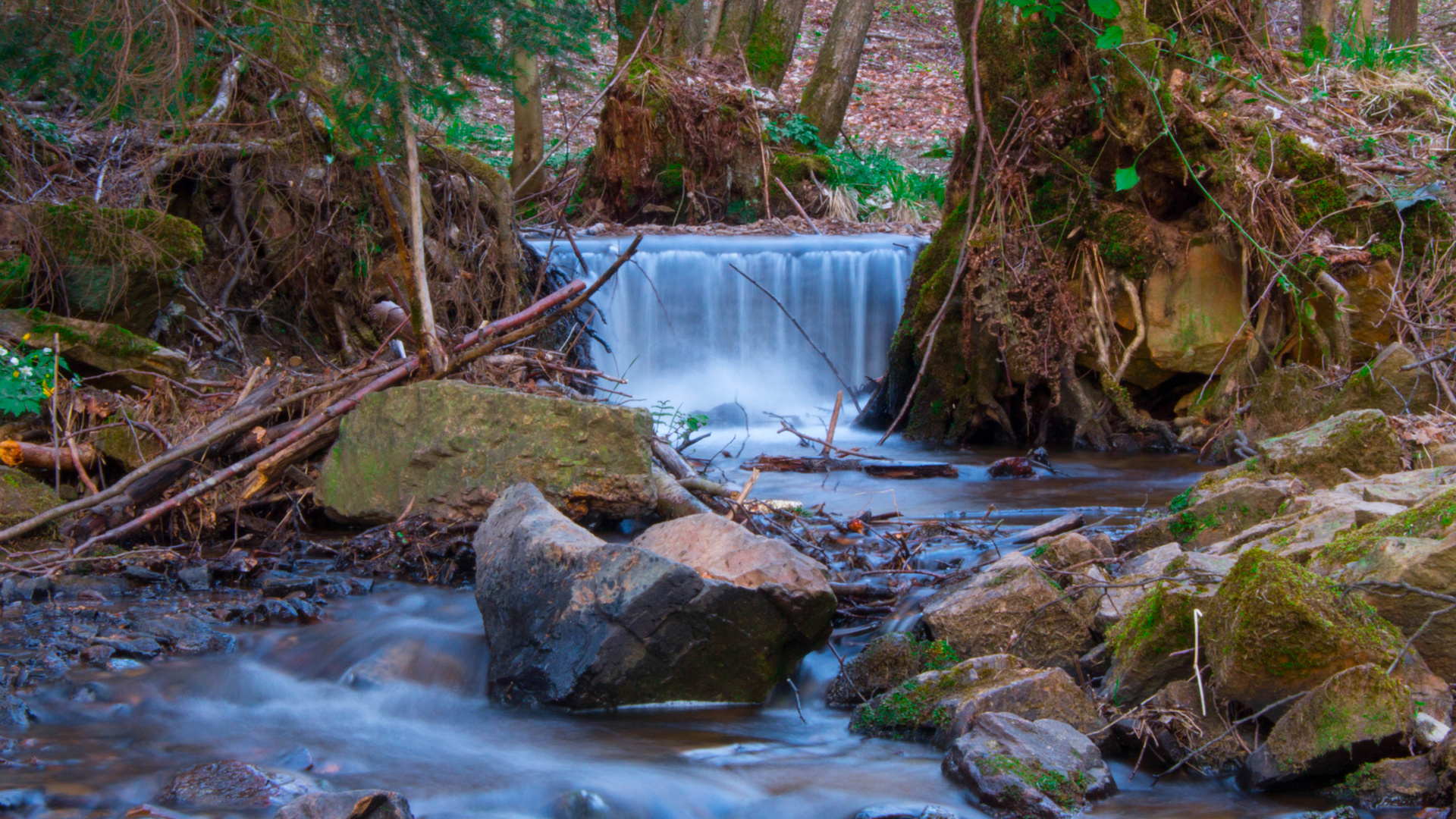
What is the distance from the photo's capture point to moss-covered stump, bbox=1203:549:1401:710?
2732mm

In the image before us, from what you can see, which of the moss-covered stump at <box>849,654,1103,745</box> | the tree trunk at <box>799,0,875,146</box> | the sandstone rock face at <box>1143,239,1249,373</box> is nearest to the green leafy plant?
the moss-covered stump at <box>849,654,1103,745</box>

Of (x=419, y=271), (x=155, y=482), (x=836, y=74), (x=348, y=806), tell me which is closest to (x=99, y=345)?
(x=155, y=482)

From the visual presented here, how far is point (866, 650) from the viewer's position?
11.9ft

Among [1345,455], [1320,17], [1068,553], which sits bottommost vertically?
[1068,553]

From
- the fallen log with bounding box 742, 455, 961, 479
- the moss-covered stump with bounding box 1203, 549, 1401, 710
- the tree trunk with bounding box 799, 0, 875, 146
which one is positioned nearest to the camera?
the moss-covered stump with bounding box 1203, 549, 1401, 710

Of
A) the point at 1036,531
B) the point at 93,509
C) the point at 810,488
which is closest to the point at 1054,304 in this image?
the point at 810,488

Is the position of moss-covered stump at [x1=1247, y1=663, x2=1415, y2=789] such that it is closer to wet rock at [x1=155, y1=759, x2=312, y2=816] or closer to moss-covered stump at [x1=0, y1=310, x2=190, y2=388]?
wet rock at [x1=155, y1=759, x2=312, y2=816]

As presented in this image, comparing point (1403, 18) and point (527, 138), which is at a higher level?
point (1403, 18)

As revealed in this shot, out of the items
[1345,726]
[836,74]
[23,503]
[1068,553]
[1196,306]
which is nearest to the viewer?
[1345,726]

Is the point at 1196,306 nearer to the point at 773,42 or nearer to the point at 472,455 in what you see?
the point at 472,455

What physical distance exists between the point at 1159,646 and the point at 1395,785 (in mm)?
675

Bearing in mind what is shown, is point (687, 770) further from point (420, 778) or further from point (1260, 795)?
point (1260, 795)

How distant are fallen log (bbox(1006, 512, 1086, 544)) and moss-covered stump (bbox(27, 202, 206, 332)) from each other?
493cm

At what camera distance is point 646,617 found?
11.0ft
